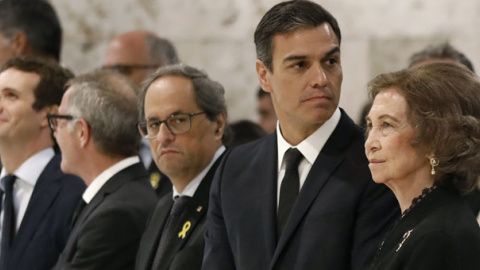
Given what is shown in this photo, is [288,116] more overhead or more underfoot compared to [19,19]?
more underfoot

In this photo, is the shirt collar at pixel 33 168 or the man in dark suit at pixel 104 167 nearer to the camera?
the man in dark suit at pixel 104 167

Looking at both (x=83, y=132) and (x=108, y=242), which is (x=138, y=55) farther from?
(x=108, y=242)

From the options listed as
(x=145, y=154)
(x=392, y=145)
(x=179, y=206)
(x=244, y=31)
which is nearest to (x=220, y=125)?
(x=179, y=206)

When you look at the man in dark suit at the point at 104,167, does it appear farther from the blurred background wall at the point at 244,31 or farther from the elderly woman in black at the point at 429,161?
Result: the blurred background wall at the point at 244,31

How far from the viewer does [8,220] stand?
4867 millimetres

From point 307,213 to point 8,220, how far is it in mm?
2147

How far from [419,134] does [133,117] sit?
6.60ft

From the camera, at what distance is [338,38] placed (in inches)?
141

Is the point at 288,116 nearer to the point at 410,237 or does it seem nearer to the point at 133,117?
the point at 410,237

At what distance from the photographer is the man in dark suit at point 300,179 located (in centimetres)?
318

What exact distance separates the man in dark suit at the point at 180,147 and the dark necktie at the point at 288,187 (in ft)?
2.00

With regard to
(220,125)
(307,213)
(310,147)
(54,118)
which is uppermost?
(54,118)

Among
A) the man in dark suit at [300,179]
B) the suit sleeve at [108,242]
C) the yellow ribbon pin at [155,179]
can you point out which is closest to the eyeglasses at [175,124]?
the suit sleeve at [108,242]

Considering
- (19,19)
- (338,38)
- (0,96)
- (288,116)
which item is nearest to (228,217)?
(288,116)
